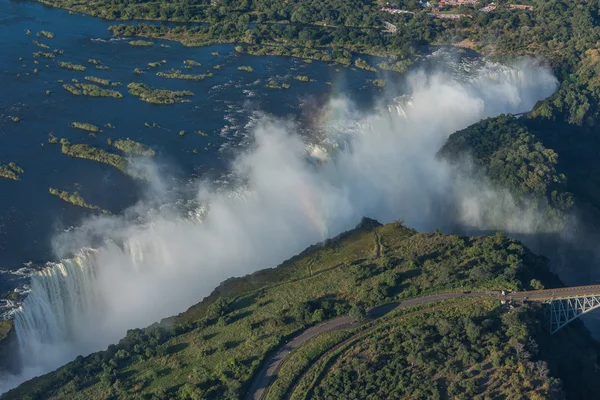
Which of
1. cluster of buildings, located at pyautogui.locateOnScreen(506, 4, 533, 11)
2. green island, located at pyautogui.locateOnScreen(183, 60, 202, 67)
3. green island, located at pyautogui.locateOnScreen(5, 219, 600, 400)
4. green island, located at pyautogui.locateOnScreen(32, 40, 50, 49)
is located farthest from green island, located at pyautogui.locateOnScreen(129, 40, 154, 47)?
cluster of buildings, located at pyautogui.locateOnScreen(506, 4, 533, 11)

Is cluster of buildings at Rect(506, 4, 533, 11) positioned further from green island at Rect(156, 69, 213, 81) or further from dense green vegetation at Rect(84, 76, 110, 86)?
dense green vegetation at Rect(84, 76, 110, 86)

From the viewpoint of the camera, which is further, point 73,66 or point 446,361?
point 73,66

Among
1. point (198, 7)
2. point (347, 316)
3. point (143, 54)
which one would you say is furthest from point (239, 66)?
point (347, 316)

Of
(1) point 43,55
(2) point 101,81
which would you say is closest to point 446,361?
(2) point 101,81

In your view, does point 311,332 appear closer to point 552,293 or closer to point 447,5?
point 552,293

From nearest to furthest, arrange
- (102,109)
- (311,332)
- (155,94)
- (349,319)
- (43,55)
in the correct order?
(311,332), (349,319), (102,109), (155,94), (43,55)

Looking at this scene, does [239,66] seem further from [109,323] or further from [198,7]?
[109,323]

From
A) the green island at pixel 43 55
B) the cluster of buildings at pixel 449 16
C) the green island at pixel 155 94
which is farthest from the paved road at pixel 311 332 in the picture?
the cluster of buildings at pixel 449 16
